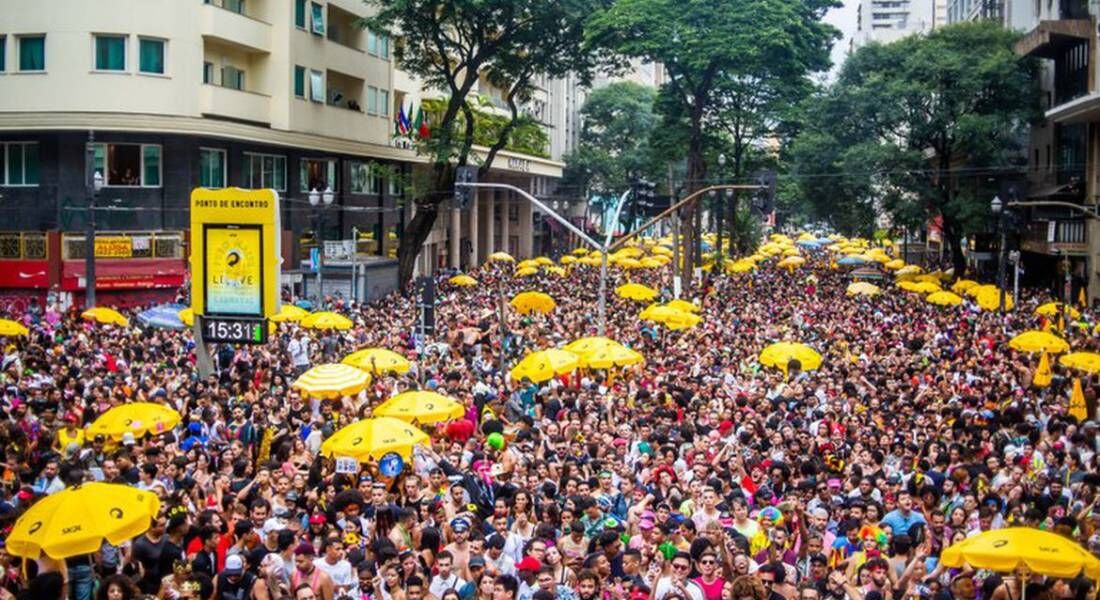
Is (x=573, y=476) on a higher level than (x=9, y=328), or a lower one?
lower

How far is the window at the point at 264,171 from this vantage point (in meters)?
46.8

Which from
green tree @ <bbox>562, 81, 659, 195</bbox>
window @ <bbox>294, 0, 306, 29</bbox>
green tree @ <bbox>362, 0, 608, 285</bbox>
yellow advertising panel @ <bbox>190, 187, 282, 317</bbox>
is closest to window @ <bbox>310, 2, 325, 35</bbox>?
window @ <bbox>294, 0, 306, 29</bbox>

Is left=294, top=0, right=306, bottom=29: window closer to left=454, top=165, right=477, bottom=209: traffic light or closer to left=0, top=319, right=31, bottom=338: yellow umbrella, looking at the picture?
left=454, top=165, right=477, bottom=209: traffic light

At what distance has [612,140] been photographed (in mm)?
100375

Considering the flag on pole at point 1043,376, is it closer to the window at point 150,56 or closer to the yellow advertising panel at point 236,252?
the yellow advertising panel at point 236,252

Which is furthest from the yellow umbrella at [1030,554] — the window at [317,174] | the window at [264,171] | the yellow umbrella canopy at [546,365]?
the window at [317,174]

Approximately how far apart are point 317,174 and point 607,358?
103 feet

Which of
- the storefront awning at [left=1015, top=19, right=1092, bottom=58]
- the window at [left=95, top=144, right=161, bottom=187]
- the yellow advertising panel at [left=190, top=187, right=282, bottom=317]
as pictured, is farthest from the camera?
the storefront awning at [left=1015, top=19, right=1092, bottom=58]

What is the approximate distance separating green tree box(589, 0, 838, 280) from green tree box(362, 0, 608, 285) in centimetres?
142

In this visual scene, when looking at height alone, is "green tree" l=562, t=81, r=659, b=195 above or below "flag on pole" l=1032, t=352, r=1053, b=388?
above

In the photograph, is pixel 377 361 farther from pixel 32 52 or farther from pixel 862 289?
pixel 32 52

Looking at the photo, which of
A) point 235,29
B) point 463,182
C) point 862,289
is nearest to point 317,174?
point 235,29

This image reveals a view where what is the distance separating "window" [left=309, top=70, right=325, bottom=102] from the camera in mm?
49062

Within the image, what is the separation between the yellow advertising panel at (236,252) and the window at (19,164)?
915 inches
